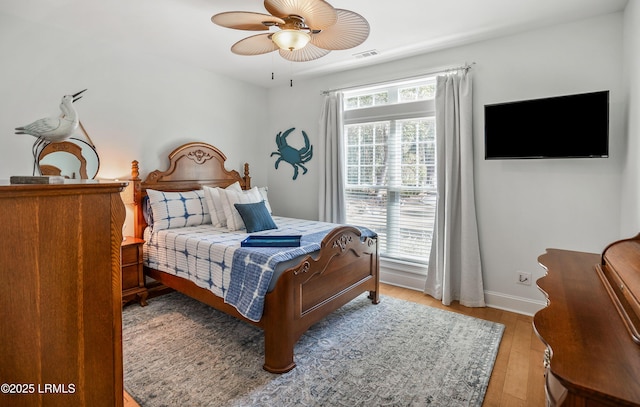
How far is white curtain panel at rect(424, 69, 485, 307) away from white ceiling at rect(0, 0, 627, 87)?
49 centimetres

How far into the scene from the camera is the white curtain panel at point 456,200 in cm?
309

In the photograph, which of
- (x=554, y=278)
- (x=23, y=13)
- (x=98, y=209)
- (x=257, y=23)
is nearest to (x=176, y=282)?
(x=98, y=209)

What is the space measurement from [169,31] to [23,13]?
106 centimetres

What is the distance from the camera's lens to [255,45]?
7.63 feet

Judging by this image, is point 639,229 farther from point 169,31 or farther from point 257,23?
point 169,31

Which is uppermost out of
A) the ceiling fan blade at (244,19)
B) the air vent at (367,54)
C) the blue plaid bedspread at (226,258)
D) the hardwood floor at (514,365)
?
the air vent at (367,54)

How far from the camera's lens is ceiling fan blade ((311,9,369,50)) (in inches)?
75.3

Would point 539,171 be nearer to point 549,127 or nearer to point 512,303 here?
point 549,127

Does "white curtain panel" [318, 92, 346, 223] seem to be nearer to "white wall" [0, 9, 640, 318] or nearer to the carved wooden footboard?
"white wall" [0, 9, 640, 318]

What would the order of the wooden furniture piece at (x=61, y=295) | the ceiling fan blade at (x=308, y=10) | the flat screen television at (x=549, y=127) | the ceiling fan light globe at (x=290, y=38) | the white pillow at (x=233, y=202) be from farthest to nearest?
the white pillow at (x=233, y=202) < the flat screen television at (x=549, y=127) < the ceiling fan light globe at (x=290, y=38) < the ceiling fan blade at (x=308, y=10) < the wooden furniture piece at (x=61, y=295)

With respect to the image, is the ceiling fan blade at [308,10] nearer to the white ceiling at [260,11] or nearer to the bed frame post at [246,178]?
the white ceiling at [260,11]

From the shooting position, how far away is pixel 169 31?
9.41 feet

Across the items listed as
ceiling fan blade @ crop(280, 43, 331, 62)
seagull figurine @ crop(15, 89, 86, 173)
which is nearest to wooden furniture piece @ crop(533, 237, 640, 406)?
seagull figurine @ crop(15, 89, 86, 173)

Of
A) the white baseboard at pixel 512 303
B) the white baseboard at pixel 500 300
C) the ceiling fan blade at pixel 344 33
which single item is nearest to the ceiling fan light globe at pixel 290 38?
the ceiling fan blade at pixel 344 33
